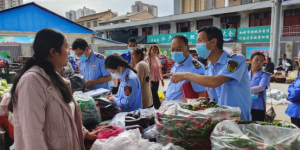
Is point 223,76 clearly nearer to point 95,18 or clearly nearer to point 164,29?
point 164,29

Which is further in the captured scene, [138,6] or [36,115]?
[138,6]

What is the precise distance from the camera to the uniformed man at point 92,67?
333 centimetres

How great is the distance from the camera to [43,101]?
3.82ft

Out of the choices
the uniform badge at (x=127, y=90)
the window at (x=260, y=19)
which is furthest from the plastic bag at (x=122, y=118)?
the window at (x=260, y=19)

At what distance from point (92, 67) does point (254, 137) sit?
112 inches

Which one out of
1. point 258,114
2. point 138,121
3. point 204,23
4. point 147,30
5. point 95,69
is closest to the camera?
point 138,121

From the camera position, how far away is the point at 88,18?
38969 millimetres

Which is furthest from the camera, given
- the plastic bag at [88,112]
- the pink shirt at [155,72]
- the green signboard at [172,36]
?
the green signboard at [172,36]

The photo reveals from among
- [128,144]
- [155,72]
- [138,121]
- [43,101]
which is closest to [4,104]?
[43,101]

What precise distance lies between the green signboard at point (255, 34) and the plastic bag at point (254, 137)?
46.1ft

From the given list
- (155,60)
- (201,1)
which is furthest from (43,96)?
(201,1)

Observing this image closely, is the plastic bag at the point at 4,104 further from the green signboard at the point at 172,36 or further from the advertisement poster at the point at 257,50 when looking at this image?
the advertisement poster at the point at 257,50

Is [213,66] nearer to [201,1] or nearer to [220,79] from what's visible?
[220,79]

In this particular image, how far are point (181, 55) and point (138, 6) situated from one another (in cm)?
6207
